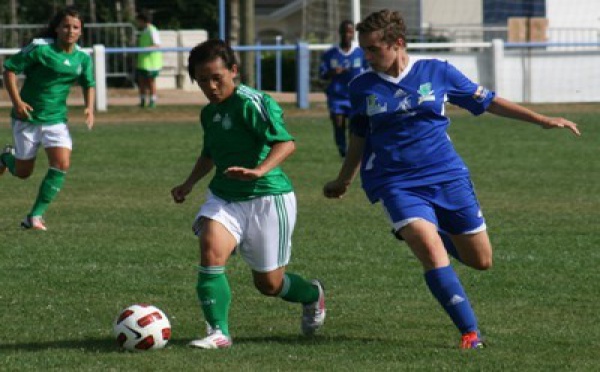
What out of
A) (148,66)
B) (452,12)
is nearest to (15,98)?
(148,66)

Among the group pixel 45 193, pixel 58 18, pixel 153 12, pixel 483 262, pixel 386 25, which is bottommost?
pixel 45 193

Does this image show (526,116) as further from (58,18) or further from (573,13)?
(573,13)

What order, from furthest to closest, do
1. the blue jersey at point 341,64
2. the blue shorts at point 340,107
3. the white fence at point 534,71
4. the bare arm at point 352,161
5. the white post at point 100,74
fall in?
the white fence at point 534,71 → the white post at point 100,74 → the blue jersey at point 341,64 → the blue shorts at point 340,107 → the bare arm at point 352,161

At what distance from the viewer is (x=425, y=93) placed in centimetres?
717

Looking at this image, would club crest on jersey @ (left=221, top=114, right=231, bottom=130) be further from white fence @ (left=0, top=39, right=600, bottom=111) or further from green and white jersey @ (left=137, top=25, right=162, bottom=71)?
white fence @ (left=0, top=39, right=600, bottom=111)

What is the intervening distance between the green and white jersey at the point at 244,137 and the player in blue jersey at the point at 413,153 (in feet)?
1.35

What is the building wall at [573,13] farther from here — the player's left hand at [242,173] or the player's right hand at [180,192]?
the player's left hand at [242,173]

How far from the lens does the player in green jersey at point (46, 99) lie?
12.0 m

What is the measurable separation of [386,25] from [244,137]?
92 cm

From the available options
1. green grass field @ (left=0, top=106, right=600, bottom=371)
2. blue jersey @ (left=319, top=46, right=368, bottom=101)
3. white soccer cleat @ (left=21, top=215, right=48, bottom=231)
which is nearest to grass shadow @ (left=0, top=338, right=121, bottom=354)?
A: green grass field @ (left=0, top=106, right=600, bottom=371)

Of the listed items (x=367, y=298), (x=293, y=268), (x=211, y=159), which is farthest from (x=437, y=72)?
(x=293, y=268)

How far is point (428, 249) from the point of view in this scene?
6910 millimetres

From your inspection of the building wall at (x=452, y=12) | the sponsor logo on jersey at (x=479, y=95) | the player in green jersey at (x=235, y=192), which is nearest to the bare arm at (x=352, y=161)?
the player in green jersey at (x=235, y=192)

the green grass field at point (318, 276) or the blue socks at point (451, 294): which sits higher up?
the blue socks at point (451, 294)
